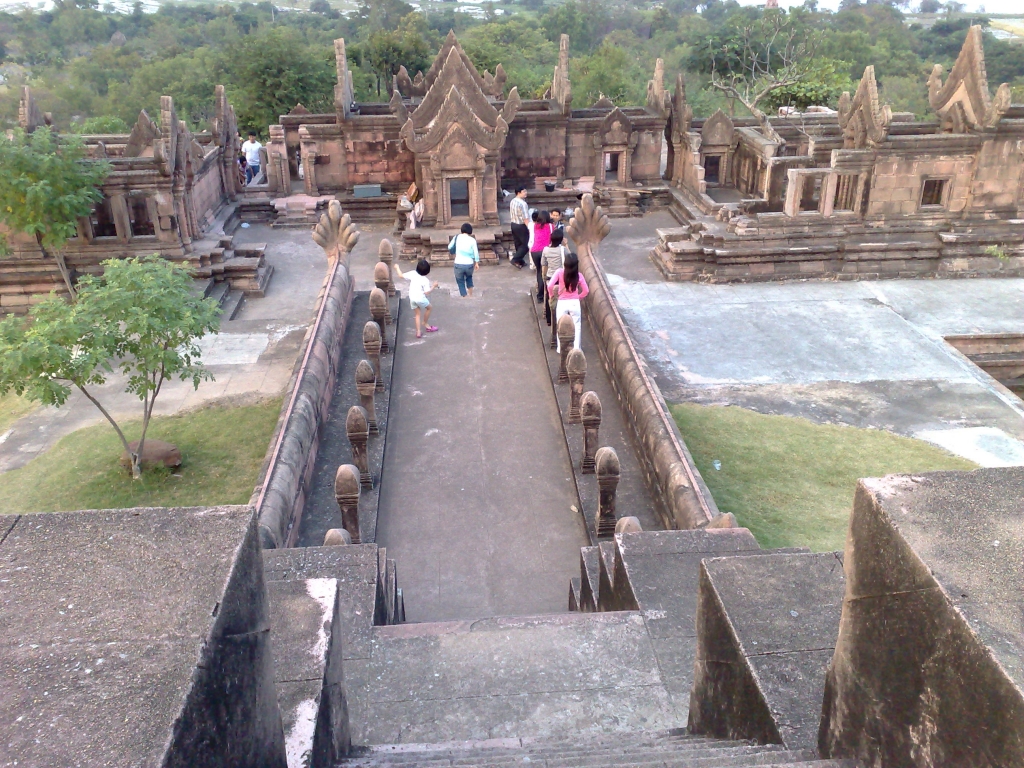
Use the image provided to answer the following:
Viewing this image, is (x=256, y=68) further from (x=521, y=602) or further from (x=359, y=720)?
(x=359, y=720)

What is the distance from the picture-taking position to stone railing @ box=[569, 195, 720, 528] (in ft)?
27.4

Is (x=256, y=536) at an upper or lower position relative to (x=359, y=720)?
upper

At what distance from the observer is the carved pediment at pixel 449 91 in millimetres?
19203

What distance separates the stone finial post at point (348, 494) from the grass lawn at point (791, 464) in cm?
438

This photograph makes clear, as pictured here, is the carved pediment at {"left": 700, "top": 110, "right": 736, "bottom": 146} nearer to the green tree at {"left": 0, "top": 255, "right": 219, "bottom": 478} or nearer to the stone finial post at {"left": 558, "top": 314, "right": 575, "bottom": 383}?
the stone finial post at {"left": 558, "top": 314, "right": 575, "bottom": 383}

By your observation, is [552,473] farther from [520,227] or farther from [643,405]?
[520,227]

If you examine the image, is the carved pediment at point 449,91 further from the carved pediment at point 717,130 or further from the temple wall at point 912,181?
the temple wall at point 912,181

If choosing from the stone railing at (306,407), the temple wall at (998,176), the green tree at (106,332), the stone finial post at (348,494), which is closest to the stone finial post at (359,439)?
the stone railing at (306,407)

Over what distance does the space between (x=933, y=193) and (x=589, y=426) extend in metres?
13.4

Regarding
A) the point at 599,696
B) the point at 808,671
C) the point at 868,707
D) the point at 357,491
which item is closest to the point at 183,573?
the point at 868,707

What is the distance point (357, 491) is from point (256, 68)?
33.4 m

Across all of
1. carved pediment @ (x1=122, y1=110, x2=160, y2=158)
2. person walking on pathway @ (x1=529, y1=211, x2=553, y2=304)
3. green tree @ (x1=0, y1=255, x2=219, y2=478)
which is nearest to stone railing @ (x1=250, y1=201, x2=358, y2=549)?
green tree @ (x1=0, y1=255, x2=219, y2=478)

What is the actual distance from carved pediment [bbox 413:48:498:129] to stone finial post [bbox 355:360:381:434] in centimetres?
1045

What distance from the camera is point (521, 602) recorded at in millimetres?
8281
